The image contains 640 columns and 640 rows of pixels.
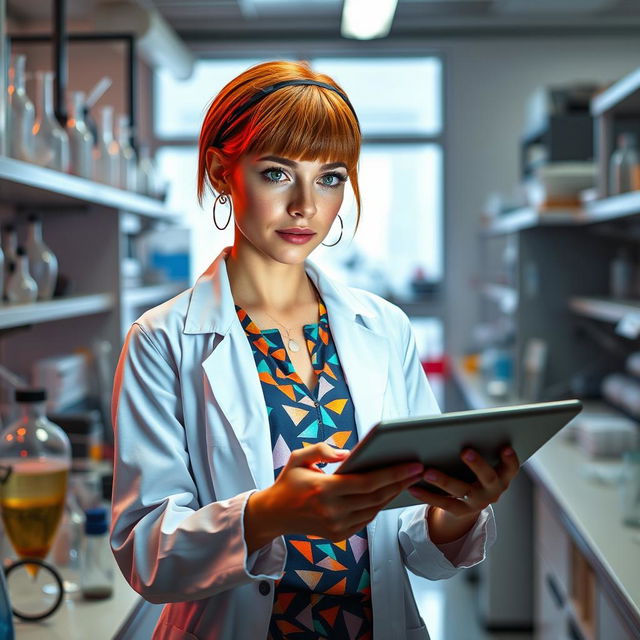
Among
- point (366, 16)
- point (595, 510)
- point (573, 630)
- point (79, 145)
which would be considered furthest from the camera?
point (366, 16)

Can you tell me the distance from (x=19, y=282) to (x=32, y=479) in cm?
63

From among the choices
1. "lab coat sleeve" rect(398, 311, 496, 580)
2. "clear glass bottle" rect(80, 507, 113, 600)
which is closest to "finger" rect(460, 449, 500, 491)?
"lab coat sleeve" rect(398, 311, 496, 580)

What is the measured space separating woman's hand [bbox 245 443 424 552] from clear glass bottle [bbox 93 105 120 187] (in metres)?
2.31

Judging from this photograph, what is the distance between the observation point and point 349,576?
1.21 metres

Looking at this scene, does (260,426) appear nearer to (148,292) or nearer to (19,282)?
(19,282)

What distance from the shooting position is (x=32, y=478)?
6.35ft

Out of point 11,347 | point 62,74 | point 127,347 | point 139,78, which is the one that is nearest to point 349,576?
point 127,347

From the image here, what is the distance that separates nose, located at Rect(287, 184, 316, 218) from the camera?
118cm

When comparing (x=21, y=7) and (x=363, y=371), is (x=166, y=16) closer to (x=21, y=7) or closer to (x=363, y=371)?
(x=21, y=7)

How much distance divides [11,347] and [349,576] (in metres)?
2.45

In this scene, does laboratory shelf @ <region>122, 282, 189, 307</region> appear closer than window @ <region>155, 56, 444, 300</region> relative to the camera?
Yes

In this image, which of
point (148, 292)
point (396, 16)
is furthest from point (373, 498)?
point (396, 16)

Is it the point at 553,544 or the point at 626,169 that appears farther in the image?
the point at 626,169

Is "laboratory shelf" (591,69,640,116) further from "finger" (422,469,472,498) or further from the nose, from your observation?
"finger" (422,469,472,498)
